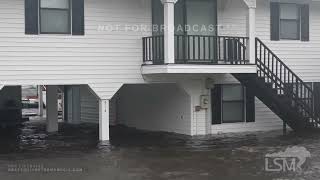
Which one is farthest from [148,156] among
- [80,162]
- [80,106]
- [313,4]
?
[80,106]

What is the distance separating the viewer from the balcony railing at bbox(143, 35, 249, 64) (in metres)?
16.1

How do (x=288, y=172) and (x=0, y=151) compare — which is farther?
(x=0, y=151)

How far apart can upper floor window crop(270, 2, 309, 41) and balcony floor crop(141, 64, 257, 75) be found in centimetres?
296

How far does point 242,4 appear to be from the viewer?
59.7ft

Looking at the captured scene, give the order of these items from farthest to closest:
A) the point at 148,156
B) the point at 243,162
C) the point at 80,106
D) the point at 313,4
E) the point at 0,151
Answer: the point at 80,106
the point at 313,4
the point at 0,151
the point at 148,156
the point at 243,162

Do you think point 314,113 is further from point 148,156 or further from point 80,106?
point 80,106

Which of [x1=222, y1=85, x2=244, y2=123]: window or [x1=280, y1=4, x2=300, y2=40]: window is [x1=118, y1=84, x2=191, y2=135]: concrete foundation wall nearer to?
[x1=222, y1=85, x2=244, y2=123]: window

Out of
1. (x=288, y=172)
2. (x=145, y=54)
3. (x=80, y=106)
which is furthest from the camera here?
(x=80, y=106)

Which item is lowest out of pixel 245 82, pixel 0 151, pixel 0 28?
pixel 0 151

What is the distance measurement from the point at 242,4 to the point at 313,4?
3.34 m

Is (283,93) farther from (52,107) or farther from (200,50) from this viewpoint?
(52,107)

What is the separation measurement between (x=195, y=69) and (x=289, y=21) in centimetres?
536

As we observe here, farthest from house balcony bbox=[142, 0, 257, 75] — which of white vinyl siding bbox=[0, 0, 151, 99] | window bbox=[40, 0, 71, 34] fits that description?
window bbox=[40, 0, 71, 34]

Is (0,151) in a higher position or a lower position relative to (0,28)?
lower
